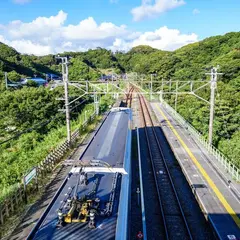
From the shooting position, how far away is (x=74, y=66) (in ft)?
347

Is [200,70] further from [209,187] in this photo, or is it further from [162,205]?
[162,205]

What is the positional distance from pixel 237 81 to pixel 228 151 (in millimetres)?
26694

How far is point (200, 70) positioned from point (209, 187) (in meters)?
55.0

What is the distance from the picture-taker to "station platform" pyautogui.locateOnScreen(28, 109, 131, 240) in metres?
7.31

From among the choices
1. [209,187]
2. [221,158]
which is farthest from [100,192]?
[221,158]

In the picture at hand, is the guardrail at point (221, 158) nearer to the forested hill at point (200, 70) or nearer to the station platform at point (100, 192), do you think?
the forested hill at point (200, 70)

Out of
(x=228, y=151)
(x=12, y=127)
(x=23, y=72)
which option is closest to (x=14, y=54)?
(x=23, y=72)

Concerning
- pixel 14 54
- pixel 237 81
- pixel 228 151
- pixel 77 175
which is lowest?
pixel 228 151

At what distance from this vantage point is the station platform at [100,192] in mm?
7309

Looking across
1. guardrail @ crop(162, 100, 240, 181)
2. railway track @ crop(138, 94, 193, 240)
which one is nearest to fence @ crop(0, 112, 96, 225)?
railway track @ crop(138, 94, 193, 240)

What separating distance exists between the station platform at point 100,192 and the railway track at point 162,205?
3701mm

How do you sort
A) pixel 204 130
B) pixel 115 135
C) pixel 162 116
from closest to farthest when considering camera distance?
pixel 115 135
pixel 204 130
pixel 162 116

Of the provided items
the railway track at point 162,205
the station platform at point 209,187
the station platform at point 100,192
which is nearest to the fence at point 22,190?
the station platform at point 100,192

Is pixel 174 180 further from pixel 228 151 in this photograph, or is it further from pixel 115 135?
pixel 228 151
